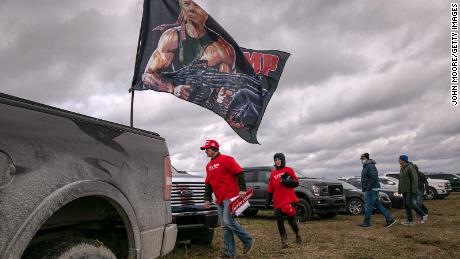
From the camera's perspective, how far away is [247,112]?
772 centimetres

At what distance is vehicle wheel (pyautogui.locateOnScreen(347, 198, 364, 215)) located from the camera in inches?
584

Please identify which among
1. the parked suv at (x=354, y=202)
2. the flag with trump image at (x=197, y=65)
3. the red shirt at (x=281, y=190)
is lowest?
the parked suv at (x=354, y=202)

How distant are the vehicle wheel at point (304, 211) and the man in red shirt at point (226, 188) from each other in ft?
20.9

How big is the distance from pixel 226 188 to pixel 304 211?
269 inches

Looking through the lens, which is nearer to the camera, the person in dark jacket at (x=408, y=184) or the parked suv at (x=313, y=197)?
the person in dark jacket at (x=408, y=184)

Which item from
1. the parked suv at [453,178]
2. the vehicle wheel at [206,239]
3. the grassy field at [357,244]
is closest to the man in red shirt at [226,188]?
the grassy field at [357,244]

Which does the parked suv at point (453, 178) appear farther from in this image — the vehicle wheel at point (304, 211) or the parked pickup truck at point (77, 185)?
the parked pickup truck at point (77, 185)

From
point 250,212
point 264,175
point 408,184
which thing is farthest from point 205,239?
point 250,212

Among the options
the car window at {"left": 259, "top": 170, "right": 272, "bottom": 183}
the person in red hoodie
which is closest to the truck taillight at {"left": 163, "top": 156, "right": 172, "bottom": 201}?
the person in red hoodie

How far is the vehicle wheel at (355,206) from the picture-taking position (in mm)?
14828

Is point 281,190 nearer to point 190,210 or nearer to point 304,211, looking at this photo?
point 190,210

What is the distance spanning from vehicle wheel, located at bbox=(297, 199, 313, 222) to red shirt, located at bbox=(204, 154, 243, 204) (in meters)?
6.66

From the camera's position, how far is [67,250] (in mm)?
2180

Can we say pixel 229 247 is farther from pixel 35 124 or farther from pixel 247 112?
pixel 35 124
